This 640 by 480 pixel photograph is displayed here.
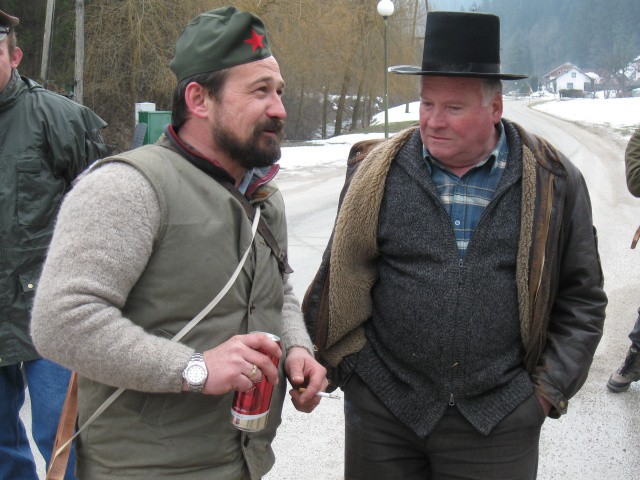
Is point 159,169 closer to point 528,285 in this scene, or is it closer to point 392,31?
point 528,285

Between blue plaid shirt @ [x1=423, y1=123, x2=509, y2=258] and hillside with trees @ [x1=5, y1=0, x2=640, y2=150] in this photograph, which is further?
hillside with trees @ [x1=5, y1=0, x2=640, y2=150]

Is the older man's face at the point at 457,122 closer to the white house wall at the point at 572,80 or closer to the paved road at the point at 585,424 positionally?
the paved road at the point at 585,424

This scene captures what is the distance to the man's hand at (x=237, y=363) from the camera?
171 cm

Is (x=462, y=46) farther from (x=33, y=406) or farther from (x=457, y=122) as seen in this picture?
(x=33, y=406)

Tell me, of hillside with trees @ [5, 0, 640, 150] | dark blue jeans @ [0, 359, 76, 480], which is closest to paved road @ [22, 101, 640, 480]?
dark blue jeans @ [0, 359, 76, 480]

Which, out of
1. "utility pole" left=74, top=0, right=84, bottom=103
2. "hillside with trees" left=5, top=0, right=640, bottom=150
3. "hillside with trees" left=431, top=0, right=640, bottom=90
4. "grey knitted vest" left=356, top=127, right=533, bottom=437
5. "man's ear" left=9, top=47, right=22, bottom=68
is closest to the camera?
"grey knitted vest" left=356, top=127, right=533, bottom=437

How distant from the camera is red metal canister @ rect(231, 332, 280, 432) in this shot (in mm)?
1819

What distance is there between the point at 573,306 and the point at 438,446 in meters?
0.65

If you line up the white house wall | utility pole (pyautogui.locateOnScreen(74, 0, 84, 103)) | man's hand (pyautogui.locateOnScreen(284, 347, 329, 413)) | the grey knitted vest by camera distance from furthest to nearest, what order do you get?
the white house wall → utility pole (pyautogui.locateOnScreen(74, 0, 84, 103)) → the grey knitted vest → man's hand (pyautogui.locateOnScreen(284, 347, 329, 413))

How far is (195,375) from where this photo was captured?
5.56 ft

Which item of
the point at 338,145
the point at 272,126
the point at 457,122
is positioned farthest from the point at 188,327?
the point at 338,145

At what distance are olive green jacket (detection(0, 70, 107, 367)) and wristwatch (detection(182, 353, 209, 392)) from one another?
1415mm

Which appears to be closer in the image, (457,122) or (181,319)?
(181,319)

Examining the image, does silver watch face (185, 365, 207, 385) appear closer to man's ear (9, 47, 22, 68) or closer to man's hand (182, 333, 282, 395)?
man's hand (182, 333, 282, 395)
